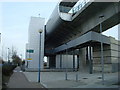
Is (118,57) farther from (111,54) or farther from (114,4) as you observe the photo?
(114,4)

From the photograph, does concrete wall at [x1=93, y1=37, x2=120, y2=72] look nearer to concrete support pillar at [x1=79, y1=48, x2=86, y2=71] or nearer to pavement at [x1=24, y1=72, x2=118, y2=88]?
concrete support pillar at [x1=79, y1=48, x2=86, y2=71]

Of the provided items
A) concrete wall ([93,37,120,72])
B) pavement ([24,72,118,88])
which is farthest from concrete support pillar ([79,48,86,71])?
pavement ([24,72,118,88])

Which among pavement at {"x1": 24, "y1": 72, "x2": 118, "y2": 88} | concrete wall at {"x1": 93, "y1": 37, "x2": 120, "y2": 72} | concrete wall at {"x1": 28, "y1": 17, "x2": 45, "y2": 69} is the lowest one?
pavement at {"x1": 24, "y1": 72, "x2": 118, "y2": 88}

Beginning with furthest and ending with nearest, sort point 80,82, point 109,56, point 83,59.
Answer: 1. point 83,59
2. point 109,56
3. point 80,82

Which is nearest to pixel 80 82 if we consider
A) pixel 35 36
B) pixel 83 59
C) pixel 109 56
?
pixel 109 56

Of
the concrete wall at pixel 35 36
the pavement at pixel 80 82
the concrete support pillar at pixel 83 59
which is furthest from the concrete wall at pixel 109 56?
the concrete wall at pixel 35 36

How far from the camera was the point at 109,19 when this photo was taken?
23.0 m

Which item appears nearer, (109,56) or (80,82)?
(80,82)

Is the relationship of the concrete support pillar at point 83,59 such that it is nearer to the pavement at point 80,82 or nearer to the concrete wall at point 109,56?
the concrete wall at point 109,56

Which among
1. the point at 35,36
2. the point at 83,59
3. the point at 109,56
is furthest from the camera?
the point at 35,36

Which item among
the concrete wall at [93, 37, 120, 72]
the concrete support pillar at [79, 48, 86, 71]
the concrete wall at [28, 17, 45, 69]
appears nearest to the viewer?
the concrete wall at [93, 37, 120, 72]

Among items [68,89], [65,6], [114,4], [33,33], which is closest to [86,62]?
[65,6]

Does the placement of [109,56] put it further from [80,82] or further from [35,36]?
[35,36]

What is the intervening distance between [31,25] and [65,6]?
13.2 metres
